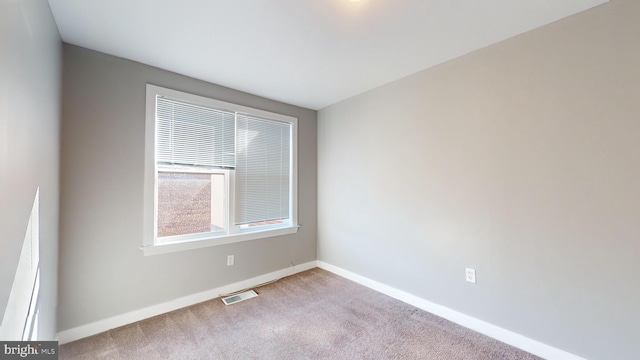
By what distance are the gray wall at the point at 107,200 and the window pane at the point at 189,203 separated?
213 mm

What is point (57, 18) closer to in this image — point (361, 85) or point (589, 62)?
point (361, 85)

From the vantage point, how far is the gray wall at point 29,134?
3.19ft

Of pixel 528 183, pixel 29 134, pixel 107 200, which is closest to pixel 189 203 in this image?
pixel 107 200

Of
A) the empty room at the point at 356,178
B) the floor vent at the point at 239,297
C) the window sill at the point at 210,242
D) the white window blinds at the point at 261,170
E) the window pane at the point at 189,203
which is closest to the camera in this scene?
the empty room at the point at 356,178

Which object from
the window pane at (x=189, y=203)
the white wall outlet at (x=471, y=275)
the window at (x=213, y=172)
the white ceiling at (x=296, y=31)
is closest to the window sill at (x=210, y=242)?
the window at (x=213, y=172)

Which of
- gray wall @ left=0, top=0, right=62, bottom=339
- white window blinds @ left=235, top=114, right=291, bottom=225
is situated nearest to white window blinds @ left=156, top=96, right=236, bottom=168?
white window blinds @ left=235, top=114, right=291, bottom=225

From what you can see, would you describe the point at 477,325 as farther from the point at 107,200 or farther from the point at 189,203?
the point at 107,200

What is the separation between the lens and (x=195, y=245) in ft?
8.84

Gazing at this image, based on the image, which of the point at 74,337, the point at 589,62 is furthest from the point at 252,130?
the point at 589,62

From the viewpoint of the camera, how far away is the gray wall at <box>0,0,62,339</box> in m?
0.97

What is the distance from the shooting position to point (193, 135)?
2.73m

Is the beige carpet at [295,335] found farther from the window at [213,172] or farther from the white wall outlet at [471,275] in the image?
the window at [213,172]

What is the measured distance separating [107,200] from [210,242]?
1014mm

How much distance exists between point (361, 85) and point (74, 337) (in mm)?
3600
